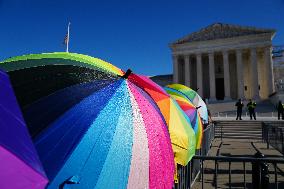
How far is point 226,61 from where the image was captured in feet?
184

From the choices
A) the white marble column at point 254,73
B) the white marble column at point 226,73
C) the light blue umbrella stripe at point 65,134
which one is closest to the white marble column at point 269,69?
the white marble column at point 254,73

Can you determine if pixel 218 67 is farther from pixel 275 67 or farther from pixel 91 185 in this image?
pixel 91 185

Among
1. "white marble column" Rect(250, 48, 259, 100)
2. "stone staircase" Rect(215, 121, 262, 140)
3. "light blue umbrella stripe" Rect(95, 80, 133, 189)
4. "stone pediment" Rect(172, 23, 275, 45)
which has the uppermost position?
"stone pediment" Rect(172, 23, 275, 45)

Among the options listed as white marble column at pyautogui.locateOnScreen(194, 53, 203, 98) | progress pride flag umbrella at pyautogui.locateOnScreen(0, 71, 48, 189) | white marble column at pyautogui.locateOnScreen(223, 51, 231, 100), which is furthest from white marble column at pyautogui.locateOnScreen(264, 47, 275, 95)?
progress pride flag umbrella at pyautogui.locateOnScreen(0, 71, 48, 189)

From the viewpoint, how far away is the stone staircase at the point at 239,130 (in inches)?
760

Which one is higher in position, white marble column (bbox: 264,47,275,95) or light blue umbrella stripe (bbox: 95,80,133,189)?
white marble column (bbox: 264,47,275,95)

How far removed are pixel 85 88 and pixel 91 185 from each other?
0.84 m

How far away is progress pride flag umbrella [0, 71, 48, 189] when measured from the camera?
137 cm

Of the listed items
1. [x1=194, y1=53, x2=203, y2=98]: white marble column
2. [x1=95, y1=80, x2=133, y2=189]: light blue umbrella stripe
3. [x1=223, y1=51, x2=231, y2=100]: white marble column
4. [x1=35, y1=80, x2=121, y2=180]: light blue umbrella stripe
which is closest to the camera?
[x1=35, y1=80, x2=121, y2=180]: light blue umbrella stripe

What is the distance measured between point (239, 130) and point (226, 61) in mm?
36752

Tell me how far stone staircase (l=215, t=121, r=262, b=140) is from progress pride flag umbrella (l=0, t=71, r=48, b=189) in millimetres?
16942

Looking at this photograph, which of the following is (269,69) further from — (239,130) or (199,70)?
(239,130)

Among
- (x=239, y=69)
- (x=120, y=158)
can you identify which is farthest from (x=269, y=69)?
(x=120, y=158)

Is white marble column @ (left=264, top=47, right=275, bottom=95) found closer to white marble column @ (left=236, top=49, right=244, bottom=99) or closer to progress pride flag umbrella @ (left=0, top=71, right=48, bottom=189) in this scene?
white marble column @ (left=236, top=49, right=244, bottom=99)
